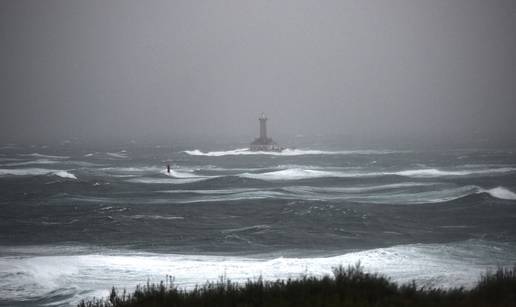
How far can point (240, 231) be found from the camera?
27.5m

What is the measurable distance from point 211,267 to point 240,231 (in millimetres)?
7969

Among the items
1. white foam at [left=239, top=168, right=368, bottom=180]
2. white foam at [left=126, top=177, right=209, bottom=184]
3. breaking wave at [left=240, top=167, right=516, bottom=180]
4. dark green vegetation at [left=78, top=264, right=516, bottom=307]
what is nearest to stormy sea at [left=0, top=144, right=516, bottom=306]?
white foam at [left=126, top=177, right=209, bottom=184]

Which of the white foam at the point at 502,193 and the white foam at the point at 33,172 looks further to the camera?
the white foam at the point at 33,172

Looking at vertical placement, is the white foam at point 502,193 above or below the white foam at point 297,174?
below

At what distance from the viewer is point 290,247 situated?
77.0ft

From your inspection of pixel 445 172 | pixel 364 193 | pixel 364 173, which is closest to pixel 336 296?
pixel 364 193

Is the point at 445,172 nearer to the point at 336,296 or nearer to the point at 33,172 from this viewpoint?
the point at 33,172

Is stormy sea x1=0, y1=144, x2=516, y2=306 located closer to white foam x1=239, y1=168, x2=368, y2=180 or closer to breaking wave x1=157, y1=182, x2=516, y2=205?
breaking wave x1=157, y1=182, x2=516, y2=205

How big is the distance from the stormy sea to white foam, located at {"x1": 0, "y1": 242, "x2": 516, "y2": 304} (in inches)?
1.5

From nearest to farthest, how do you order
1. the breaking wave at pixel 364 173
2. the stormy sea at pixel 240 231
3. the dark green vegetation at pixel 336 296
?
the dark green vegetation at pixel 336 296 → the stormy sea at pixel 240 231 → the breaking wave at pixel 364 173

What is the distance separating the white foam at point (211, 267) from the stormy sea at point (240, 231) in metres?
0.04

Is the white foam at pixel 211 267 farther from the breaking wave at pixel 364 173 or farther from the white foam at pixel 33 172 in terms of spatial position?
the white foam at pixel 33 172

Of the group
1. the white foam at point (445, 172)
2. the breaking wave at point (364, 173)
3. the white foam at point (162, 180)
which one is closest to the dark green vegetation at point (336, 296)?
the white foam at point (162, 180)

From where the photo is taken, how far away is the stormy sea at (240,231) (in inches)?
725
